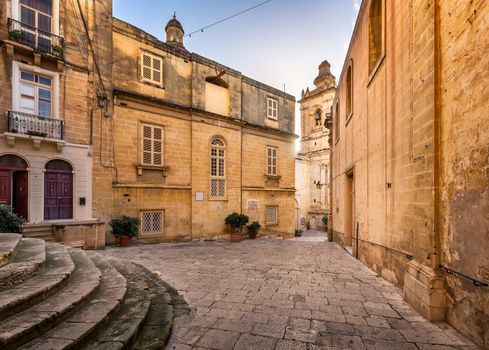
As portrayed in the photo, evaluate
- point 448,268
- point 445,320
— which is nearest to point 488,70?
point 448,268

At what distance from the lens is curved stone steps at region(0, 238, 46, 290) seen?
2.96 m

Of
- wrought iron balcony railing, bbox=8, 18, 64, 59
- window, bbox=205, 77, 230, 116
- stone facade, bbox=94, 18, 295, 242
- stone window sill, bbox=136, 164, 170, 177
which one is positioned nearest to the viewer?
wrought iron balcony railing, bbox=8, 18, 64, 59

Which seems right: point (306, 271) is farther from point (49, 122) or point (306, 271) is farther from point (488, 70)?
point (49, 122)

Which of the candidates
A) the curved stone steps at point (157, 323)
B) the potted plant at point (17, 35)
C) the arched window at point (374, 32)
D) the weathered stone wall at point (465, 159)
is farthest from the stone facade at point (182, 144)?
the weathered stone wall at point (465, 159)

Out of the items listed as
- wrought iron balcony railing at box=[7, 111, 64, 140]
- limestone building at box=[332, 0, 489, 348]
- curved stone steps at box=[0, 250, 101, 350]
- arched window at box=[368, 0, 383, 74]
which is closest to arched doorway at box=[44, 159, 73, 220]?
wrought iron balcony railing at box=[7, 111, 64, 140]

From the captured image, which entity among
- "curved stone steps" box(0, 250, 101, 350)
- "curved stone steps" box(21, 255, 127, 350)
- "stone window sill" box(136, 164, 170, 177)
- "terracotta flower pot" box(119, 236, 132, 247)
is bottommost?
"terracotta flower pot" box(119, 236, 132, 247)

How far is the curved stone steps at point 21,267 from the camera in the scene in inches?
116

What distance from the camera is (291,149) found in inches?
741

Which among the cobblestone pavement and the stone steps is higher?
the stone steps

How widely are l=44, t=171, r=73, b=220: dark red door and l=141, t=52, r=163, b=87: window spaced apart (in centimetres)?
549

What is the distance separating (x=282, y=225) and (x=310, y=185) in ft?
38.9

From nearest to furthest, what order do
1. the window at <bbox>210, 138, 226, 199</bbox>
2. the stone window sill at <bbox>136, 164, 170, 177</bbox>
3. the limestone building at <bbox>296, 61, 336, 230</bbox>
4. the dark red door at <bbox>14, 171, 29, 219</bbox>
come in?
the dark red door at <bbox>14, 171, 29, 219</bbox>, the stone window sill at <bbox>136, 164, 170, 177</bbox>, the window at <bbox>210, 138, 226, 199</bbox>, the limestone building at <bbox>296, 61, 336, 230</bbox>

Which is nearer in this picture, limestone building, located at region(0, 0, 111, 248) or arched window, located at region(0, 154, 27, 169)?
arched window, located at region(0, 154, 27, 169)

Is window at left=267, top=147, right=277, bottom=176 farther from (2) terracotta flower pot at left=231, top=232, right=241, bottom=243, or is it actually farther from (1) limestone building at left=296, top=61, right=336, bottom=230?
(1) limestone building at left=296, top=61, right=336, bottom=230
